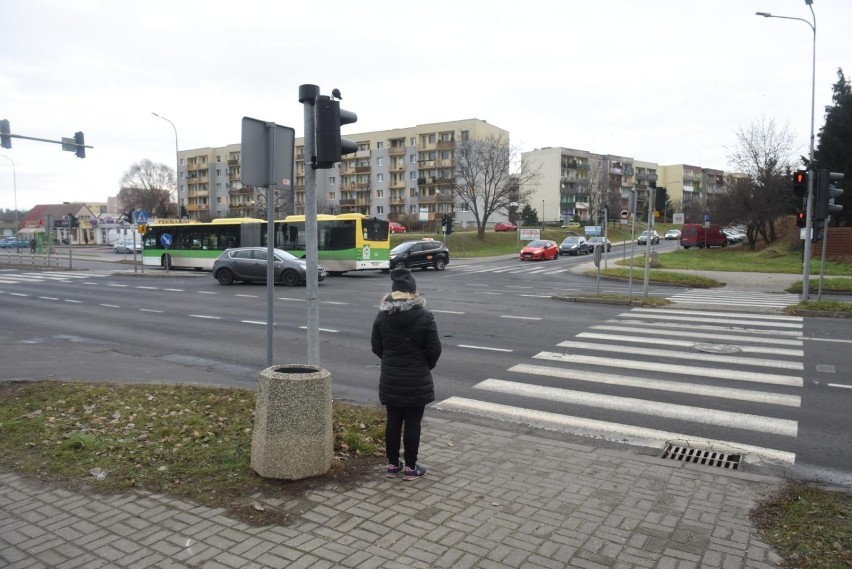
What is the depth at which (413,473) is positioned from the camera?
4.90 metres

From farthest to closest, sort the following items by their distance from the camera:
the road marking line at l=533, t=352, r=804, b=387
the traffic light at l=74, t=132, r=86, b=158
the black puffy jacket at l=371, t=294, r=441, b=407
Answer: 1. the traffic light at l=74, t=132, r=86, b=158
2. the road marking line at l=533, t=352, r=804, b=387
3. the black puffy jacket at l=371, t=294, r=441, b=407

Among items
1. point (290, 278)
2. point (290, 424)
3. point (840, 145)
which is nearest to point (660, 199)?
point (290, 278)

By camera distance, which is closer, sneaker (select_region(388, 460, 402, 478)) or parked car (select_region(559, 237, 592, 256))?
sneaker (select_region(388, 460, 402, 478))

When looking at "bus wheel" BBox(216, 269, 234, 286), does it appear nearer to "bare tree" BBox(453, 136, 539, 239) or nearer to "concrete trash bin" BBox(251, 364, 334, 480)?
"concrete trash bin" BBox(251, 364, 334, 480)

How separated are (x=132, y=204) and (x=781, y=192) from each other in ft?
335

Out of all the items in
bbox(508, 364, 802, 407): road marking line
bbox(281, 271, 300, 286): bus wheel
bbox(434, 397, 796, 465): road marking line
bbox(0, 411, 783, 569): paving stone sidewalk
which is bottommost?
bbox(434, 397, 796, 465): road marking line

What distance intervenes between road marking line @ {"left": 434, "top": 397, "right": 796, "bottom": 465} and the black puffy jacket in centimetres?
228

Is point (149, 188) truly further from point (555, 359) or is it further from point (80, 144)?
point (555, 359)

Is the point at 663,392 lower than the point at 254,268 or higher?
lower

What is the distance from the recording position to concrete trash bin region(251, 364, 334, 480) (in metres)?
4.68

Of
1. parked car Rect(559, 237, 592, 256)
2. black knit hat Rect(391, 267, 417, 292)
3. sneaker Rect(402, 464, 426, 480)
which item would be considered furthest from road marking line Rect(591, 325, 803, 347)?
parked car Rect(559, 237, 592, 256)

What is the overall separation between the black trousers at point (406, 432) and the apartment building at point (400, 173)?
265 feet

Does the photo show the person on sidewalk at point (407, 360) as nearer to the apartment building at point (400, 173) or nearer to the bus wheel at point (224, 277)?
the bus wheel at point (224, 277)

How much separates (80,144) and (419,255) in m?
17.3
